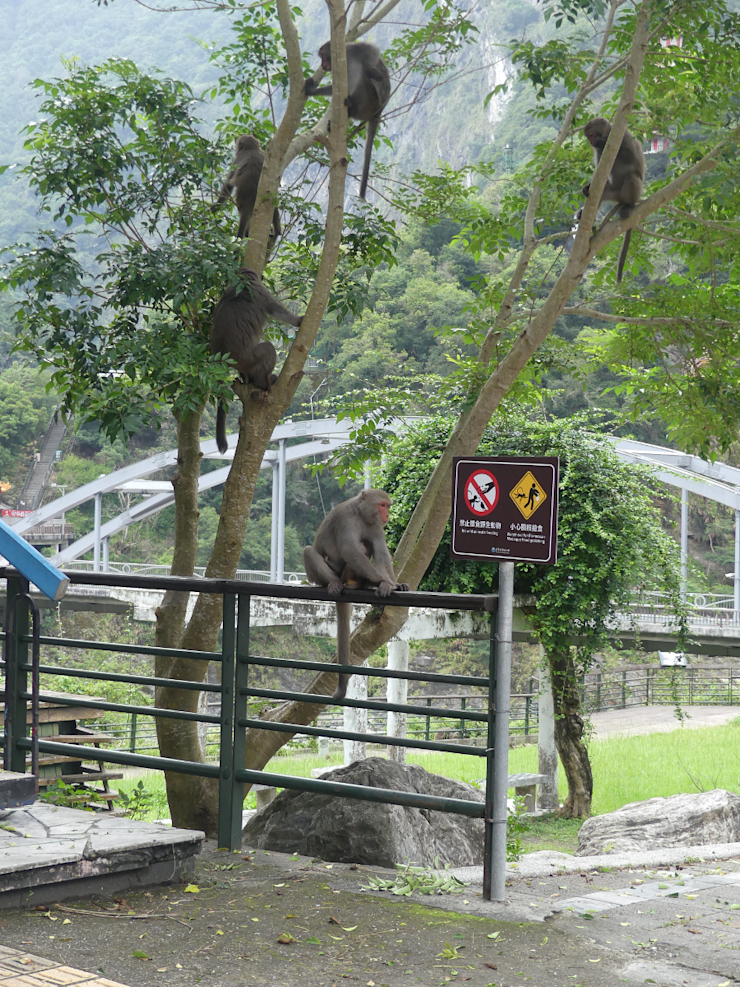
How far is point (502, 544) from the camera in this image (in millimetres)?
3695

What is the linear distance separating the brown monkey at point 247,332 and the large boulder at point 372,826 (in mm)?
2413

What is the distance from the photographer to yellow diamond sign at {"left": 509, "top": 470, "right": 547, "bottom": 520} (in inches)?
143

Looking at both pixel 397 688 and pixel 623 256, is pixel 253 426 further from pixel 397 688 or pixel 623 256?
pixel 397 688

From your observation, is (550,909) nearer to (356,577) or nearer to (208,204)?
(356,577)

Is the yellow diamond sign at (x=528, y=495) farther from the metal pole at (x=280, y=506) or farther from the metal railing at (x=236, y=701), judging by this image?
the metal pole at (x=280, y=506)

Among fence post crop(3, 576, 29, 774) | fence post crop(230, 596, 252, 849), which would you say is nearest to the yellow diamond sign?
fence post crop(230, 596, 252, 849)

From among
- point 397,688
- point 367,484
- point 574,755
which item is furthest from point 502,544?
point 367,484

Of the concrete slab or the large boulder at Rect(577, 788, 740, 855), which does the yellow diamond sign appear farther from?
the large boulder at Rect(577, 788, 740, 855)

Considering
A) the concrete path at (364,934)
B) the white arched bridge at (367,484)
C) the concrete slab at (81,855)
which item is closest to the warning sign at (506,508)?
the concrete path at (364,934)

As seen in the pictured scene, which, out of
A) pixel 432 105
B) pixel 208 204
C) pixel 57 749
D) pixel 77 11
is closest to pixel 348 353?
pixel 208 204

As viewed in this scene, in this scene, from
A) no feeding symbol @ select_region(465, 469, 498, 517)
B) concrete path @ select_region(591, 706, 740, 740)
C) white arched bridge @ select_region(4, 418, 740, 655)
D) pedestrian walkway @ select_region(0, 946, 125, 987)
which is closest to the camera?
pedestrian walkway @ select_region(0, 946, 125, 987)

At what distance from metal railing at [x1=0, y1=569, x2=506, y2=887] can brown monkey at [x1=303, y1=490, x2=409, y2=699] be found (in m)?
0.13

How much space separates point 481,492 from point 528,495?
0.69ft

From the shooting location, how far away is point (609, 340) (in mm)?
7523
